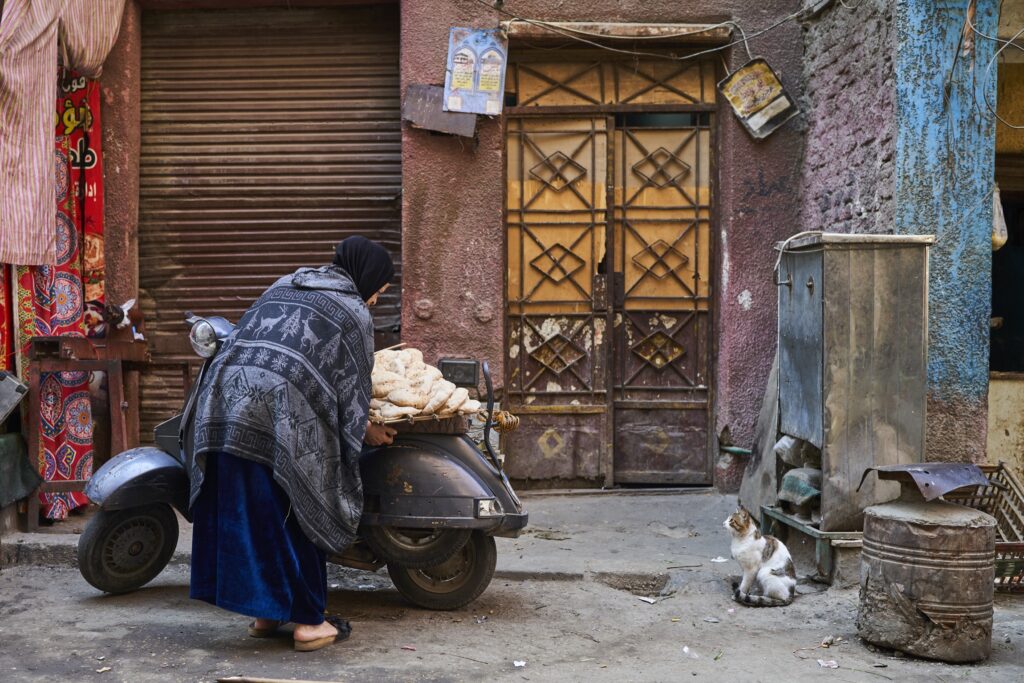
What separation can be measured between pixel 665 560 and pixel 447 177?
295cm

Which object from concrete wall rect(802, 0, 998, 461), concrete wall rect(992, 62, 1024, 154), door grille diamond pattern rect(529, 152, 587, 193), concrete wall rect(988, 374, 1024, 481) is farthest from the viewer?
concrete wall rect(992, 62, 1024, 154)

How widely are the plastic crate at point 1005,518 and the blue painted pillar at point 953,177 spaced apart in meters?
0.22

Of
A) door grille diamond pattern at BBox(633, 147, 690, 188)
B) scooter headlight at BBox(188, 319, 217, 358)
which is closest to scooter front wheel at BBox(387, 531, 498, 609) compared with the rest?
scooter headlight at BBox(188, 319, 217, 358)

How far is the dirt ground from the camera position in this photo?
3945mm

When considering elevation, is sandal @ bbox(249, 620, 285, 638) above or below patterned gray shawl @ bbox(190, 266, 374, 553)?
below

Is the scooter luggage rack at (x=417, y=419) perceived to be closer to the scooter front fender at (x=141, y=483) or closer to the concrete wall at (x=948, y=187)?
the scooter front fender at (x=141, y=483)

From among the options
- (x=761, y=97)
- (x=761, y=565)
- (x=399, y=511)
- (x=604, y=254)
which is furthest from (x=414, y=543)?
(x=761, y=97)

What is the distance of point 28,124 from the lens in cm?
575

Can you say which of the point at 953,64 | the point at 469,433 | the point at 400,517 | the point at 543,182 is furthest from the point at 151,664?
the point at 953,64

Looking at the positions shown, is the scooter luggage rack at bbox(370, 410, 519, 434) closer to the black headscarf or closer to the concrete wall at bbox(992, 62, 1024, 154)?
the black headscarf

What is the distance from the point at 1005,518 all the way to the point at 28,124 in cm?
→ 579

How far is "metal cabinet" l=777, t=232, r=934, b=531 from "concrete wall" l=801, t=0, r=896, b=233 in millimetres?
643

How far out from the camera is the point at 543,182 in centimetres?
716

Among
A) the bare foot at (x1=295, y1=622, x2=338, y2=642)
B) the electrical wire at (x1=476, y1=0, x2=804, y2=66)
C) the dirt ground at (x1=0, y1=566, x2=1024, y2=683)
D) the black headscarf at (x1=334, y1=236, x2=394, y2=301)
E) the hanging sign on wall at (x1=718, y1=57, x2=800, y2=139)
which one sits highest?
the electrical wire at (x1=476, y1=0, x2=804, y2=66)
